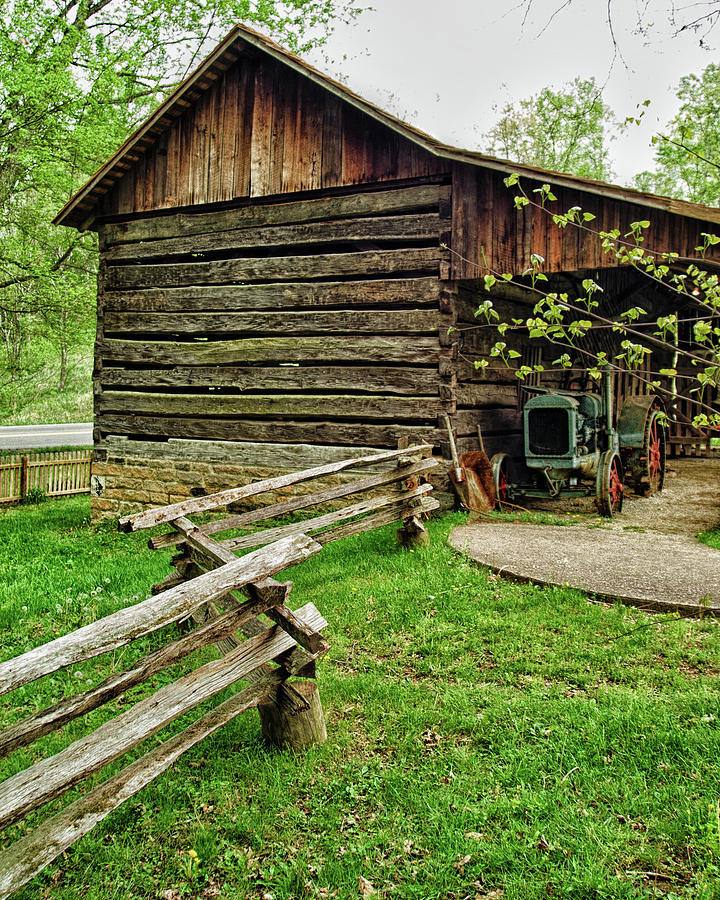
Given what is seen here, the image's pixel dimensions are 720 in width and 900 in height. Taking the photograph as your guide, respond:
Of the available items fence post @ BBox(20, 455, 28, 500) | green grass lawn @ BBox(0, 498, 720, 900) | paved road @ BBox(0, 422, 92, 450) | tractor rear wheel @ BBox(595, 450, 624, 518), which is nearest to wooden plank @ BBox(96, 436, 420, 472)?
tractor rear wheel @ BBox(595, 450, 624, 518)

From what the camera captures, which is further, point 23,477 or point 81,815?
point 23,477

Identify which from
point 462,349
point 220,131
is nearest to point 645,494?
point 462,349

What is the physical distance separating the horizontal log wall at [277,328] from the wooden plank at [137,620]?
15.4 feet

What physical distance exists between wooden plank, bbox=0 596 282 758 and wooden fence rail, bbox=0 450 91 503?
39.1ft

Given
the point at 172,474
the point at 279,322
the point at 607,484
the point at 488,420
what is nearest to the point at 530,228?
the point at 488,420

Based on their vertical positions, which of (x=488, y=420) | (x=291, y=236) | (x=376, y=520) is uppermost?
(x=291, y=236)

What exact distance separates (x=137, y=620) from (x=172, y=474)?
7.24 meters

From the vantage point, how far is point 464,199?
24.1 ft

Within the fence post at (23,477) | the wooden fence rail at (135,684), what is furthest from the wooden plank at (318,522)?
the fence post at (23,477)

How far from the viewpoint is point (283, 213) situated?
8531mm

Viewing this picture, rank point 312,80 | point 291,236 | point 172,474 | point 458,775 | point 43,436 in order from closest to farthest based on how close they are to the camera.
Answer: point 458,775
point 312,80
point 291,236
point 172,474
point 43,436

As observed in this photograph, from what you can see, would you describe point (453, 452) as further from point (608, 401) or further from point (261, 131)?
point (261, 131)

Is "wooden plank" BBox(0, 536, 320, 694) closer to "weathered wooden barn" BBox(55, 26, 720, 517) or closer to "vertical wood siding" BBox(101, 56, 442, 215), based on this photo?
"weathered wooden barn" BBox(55, 26, 720, 517)

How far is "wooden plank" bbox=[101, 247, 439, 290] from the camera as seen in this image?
7730 millimetres
